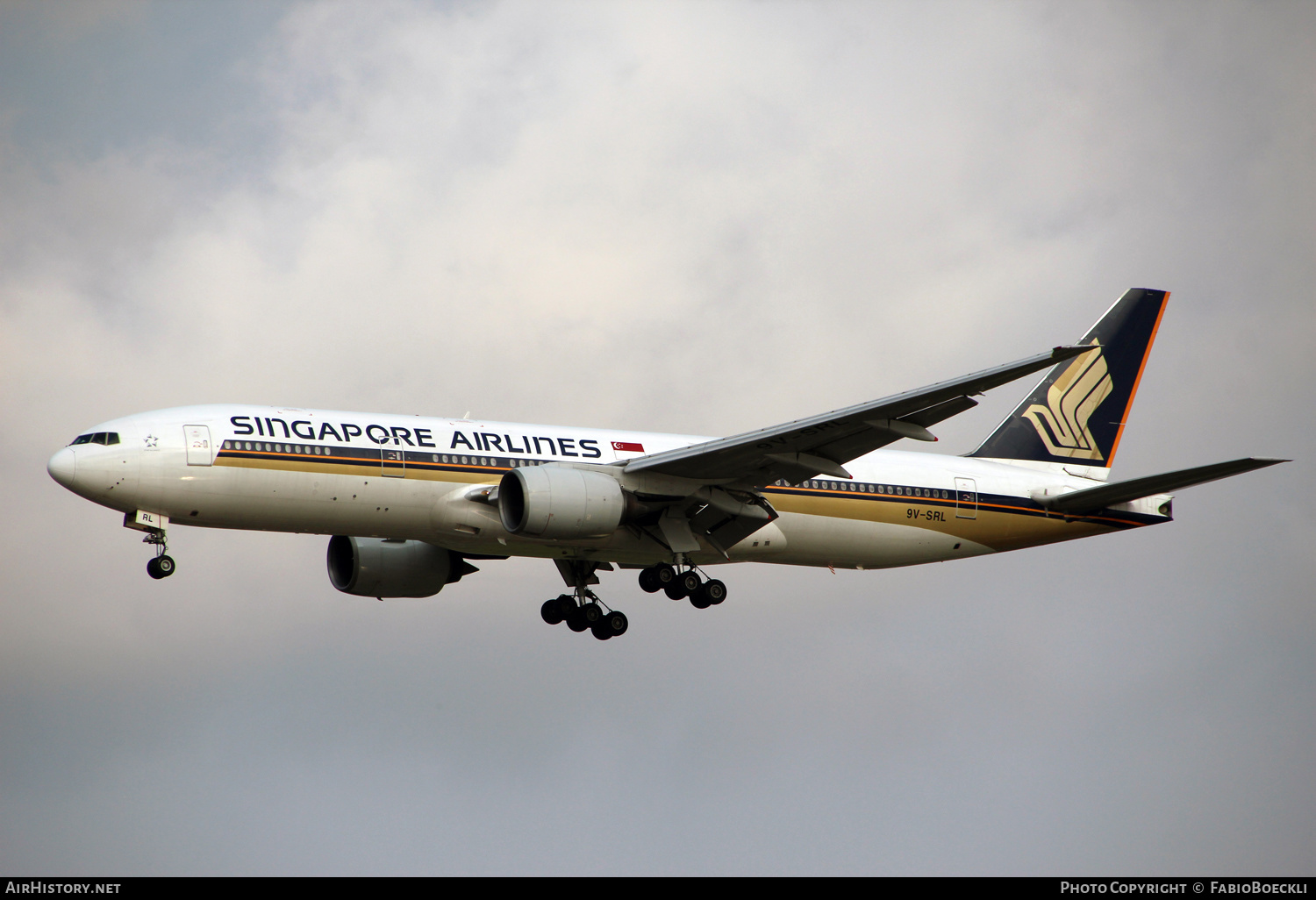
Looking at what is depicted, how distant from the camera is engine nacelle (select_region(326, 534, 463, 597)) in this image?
42.5 metres

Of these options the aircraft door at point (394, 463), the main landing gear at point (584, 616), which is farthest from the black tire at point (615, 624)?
the aircraft door at point (394, 463)

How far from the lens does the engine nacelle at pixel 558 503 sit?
3516 cm

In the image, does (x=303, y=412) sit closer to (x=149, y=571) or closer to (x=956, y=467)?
(x=149, y=571)

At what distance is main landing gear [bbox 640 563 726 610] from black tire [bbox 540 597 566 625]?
163 inches

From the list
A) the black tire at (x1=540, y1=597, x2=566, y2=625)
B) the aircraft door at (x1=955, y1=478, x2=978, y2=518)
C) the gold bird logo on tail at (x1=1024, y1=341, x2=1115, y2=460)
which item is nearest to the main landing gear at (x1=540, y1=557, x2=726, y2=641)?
the black tire at (x1=540, y1=597, x2=566, y2=625)

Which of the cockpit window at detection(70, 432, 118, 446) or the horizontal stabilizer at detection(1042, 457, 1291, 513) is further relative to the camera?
the horizontal stabilizer at detection(1042, 457, 1291, 513)

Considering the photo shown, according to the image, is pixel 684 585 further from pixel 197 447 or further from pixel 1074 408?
pixel 1074 408

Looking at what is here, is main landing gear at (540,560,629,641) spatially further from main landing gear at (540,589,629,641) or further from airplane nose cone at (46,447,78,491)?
airplane nose cone at (46,447,78,491)

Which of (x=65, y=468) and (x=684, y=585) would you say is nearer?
(x=65, y=468)

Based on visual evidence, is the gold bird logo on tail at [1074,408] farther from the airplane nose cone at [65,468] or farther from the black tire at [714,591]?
the airplane nose cone at [65,468]

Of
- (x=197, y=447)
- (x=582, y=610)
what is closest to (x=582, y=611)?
(x=582, y=610)

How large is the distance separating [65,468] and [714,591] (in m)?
16.7

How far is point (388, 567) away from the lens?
42562 millimetres

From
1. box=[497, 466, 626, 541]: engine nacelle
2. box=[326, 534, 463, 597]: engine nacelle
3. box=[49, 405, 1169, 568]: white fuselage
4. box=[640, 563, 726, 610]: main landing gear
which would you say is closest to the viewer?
box=[49, 405, 1169, 568]: white fuselage
